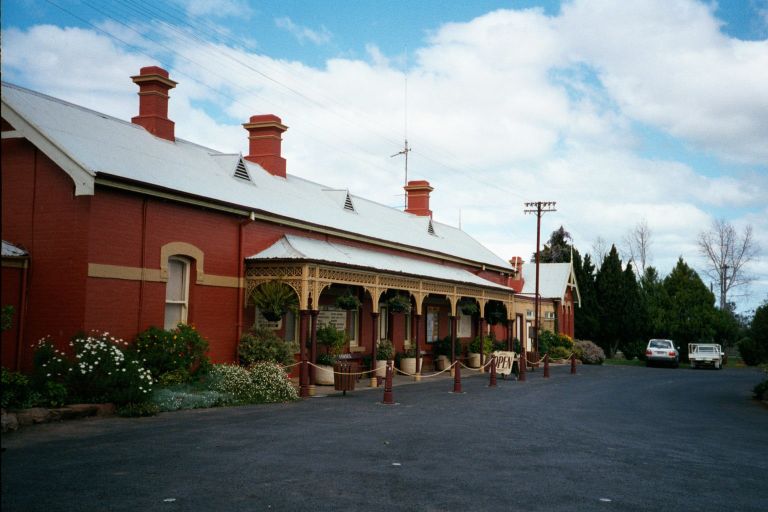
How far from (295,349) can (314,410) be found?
575 cm

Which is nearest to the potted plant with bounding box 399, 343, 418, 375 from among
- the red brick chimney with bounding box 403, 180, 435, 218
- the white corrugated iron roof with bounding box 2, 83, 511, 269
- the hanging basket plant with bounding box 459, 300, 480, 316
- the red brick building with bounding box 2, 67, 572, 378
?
the red brick building with bounding box 2, 67, 572, 378

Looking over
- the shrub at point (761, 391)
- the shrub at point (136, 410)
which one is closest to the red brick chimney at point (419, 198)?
the shrub at point (761, 391)

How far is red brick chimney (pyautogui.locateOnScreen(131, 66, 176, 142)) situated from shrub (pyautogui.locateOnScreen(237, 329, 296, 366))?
6499mm

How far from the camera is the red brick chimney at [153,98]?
2080 cm

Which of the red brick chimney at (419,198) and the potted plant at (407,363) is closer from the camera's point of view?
the potted plant at (407,363)

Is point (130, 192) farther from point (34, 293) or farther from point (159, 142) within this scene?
point (159, 142)

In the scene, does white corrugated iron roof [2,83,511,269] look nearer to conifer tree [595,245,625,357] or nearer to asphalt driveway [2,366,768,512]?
asphalt driveway [2,366,768,512]

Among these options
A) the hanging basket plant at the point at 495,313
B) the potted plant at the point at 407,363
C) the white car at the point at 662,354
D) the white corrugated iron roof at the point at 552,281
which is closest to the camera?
the potted plant at the point at 407,363

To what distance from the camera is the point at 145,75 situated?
20812 mm

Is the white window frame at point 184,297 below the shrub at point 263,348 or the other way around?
the other way around

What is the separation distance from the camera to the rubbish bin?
19.6m

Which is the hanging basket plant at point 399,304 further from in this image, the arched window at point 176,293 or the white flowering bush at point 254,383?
the arched window at point 176,293

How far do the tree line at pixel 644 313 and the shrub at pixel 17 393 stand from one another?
148ft

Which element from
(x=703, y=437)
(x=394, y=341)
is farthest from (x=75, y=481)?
(x=394, y=341)
